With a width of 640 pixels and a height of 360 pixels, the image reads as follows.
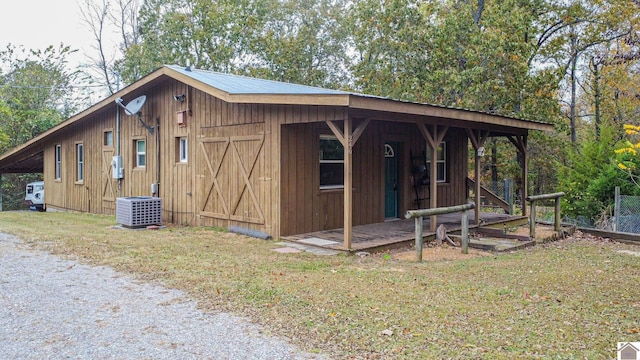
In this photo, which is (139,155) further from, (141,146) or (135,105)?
(135,105)

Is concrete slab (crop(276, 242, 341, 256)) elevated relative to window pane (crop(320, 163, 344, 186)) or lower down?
lower down

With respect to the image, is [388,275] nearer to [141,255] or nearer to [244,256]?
[244,256]

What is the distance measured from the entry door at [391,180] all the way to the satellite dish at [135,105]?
5885mm

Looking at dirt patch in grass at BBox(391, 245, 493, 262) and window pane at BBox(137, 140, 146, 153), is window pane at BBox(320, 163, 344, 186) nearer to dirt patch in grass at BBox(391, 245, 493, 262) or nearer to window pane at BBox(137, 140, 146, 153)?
dirt patch in grass at BBox(391, 245, 493, 262)

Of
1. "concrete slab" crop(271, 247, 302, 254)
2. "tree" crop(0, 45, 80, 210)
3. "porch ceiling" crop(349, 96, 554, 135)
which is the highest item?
"tree" crop(0, 45, 80, 210)

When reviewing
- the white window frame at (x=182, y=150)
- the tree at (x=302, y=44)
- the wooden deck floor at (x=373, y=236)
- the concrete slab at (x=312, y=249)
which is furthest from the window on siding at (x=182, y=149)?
the tree at (x=302, y=44)

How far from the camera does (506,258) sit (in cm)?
757

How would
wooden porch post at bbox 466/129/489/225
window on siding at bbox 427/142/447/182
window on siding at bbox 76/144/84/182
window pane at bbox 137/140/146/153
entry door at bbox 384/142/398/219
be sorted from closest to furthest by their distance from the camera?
wooden porch post at bbox 466/129/489/225, entry door at bbox 384/142/398/219, window pane at bbox 137/140/146/153, window on siding at bbox 427/142/447/182, window on siding at bbox 76/144/84/182

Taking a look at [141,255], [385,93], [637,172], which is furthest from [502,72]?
[141,255]

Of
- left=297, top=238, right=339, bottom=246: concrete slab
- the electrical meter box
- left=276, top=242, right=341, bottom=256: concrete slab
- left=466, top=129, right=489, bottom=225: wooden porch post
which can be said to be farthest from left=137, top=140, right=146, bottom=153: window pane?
left=466, top=129, right=489, bottom=225: wooden porch post

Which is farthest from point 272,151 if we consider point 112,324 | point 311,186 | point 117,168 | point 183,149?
point 117,168

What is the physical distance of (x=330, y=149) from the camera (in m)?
9.59

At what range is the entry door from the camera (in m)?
11.1

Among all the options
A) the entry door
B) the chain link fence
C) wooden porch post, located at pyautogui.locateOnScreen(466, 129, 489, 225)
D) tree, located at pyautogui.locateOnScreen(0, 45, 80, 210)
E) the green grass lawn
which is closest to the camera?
the green grass lawn
